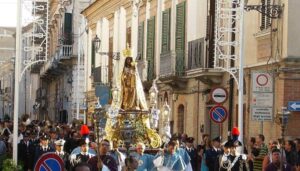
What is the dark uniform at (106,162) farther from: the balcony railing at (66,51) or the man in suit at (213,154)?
the balcony railing at (66,51)

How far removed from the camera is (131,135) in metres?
23.9

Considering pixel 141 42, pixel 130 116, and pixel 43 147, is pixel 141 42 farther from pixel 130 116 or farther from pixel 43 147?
pixel 43 147

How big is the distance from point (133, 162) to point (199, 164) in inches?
428

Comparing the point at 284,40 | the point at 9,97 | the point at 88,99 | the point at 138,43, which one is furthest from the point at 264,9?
the point at 9,97

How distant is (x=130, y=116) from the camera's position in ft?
80.3

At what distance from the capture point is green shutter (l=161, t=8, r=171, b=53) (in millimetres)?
39219

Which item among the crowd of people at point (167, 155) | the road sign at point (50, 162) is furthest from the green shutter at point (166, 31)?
the road sign at point (50, 162)

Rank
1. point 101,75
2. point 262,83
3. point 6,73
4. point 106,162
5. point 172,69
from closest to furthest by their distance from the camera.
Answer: point 106,162
point 262,83
point 172,69
point 101,75
point 6,73

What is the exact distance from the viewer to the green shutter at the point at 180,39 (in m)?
35.7

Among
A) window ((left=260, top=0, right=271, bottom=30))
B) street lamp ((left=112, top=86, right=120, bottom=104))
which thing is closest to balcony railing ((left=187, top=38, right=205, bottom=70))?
window ((left=260, top=0, right=271, bottom=30))

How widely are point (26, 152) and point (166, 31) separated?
15708 millimetres

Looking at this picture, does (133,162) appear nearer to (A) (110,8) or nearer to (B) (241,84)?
(B) (241,84)

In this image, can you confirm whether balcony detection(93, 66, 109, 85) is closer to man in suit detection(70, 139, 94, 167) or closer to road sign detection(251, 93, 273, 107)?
road sign detection(251, 93, 273, 107)

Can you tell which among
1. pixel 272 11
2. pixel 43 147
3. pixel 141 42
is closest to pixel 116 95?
pixel 43 147
